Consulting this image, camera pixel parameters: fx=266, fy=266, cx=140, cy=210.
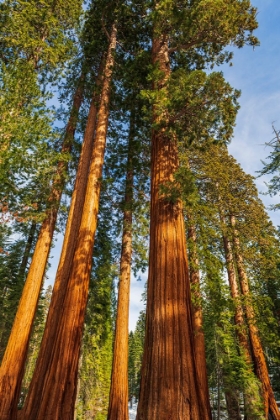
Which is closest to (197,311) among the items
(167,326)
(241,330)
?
(241,330)

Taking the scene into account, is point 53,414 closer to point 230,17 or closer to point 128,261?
point 128,261

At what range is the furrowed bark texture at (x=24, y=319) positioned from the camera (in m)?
6.87

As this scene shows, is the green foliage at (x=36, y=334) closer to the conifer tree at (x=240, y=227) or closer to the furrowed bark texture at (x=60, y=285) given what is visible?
the furrowed bark texture at (x=60, y=285)

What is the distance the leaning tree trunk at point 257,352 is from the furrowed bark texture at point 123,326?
4928mm

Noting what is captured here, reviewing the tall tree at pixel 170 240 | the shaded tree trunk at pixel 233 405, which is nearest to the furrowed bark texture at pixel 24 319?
the tall tree at pixel 170 240

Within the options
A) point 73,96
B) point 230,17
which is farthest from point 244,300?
point 73,96

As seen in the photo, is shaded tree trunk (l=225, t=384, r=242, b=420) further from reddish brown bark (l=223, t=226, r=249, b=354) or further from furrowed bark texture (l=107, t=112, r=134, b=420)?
furrowed bark texture (l=107, t=112, r=134, b=420)

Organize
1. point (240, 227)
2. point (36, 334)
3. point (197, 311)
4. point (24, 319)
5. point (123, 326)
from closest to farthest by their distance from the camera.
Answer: point (24, 319), point (123, 326), point (197, 311), point (240, 227), point (36, 334)

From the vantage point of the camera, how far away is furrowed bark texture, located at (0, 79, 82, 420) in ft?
22.5

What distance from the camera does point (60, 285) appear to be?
751cm

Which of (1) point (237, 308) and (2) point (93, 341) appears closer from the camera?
(1) point (237, 308)

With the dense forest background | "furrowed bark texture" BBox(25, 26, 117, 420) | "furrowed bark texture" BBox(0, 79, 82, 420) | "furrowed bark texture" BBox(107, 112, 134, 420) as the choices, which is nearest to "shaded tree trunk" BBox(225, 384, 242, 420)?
the dense forest background

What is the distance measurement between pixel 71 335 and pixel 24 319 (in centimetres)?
315

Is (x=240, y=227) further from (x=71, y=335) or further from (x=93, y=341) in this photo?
(x=71, y=335)
